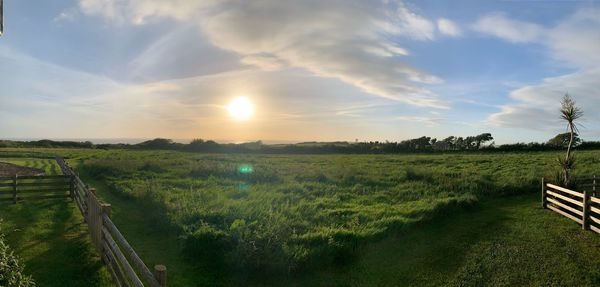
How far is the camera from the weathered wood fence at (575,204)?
488 inches

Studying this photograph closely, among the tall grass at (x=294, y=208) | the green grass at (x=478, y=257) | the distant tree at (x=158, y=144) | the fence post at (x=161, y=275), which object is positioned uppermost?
the distant tree at (x=158, y=144)

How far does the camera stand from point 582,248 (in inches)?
421

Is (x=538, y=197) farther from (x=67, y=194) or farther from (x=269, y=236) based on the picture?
(x=67, y=194)

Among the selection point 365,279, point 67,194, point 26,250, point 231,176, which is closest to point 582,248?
point 365,279

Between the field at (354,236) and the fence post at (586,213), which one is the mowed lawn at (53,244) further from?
the fence post at (586,213)

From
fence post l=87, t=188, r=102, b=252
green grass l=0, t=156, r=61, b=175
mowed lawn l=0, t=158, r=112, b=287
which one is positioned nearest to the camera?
mowed lawn l=0, t=158, r=112, b=287

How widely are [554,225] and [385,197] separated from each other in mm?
6503

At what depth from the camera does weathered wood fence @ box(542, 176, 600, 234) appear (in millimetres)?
12391

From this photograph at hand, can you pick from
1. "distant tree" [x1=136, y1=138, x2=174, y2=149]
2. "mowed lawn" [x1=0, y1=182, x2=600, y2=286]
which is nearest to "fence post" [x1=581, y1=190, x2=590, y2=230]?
"mowed lawn" [x1=0, y1=182, x2=600, y2=286]

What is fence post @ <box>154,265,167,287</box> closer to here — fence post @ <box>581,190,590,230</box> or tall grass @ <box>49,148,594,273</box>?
tall grass @ <box>49,148,594,273</box>

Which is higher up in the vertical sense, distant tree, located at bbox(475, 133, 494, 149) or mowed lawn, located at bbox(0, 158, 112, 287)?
distant tree, located at bbox(475, 133, 494, 149)

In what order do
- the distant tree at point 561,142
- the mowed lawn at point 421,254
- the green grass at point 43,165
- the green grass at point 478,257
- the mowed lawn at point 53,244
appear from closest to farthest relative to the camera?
the mowed lawn at point 53,244
the mowed lawn at point 421,254
the green grass at point 478,257
the green grass at point 43,165
the distant tree at point 561,142

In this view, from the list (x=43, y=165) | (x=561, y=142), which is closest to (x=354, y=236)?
(x=43, y=165)

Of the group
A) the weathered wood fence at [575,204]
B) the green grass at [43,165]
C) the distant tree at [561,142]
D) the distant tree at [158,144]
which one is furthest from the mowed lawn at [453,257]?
the distant tree at [158,144]
